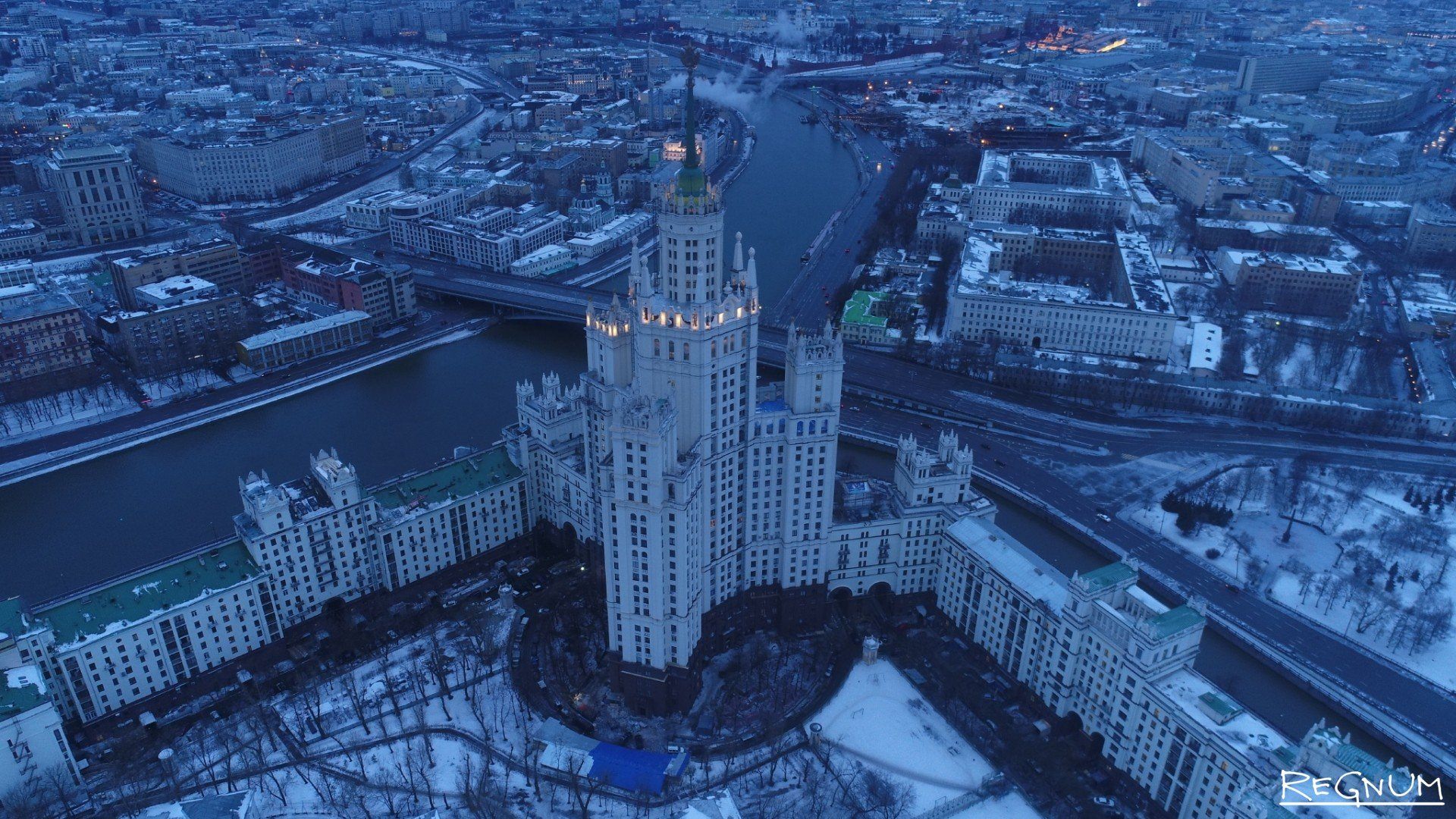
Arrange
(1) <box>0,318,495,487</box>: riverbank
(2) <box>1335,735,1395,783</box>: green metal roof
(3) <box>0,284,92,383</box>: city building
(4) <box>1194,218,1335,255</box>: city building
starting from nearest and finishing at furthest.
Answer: (2) <box>1335,735,1395,783</box>: green metal roof < (1) <box>0,318,495,487</box>: riverbank < (3) <box>0,284,92,383</box>: city building < (4) <box>1194,218,1335,255</box>: city building

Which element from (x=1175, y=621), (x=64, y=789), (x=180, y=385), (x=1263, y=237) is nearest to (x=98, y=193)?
(x=180, y=385)

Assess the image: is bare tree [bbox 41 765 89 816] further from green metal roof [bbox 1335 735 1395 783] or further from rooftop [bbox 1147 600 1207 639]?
green metal roof [bbox 1335 735 1395 783]

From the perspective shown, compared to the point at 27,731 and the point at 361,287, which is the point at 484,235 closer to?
the point at 361,287

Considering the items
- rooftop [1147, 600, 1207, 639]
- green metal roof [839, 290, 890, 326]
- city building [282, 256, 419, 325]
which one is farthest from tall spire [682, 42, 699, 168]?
city building [282, 256, 419, 325]

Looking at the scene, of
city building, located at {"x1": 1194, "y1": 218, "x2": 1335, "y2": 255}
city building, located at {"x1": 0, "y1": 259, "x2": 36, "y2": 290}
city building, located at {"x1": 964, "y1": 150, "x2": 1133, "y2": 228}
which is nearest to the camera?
city building, located at {"x1": 0, "y1": 259, "x2": 36, "y2": 290}

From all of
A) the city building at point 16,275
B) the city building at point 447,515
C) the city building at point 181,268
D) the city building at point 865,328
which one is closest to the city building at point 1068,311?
the city building at point 865,328

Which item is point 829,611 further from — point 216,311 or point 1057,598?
point 216,311

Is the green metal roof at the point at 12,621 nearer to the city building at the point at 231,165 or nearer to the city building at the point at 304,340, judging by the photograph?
the city building at the point at 304,340
